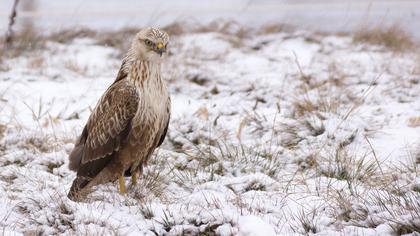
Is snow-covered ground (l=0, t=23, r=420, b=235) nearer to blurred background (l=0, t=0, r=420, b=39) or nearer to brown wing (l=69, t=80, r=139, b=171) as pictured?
brown wing (l=69, t=80, r=139, b=171)

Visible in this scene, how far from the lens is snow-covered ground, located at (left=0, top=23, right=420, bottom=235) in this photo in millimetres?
4004

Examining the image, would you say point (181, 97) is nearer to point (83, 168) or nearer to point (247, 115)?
point (247, 115)

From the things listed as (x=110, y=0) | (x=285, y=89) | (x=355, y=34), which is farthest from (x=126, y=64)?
(x=110, y=0)

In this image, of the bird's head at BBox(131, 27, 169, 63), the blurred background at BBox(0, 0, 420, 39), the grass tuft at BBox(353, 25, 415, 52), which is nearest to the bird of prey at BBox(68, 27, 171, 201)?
the bird's head at BBox(131, 27, 169, 63)

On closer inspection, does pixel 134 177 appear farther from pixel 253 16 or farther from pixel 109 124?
pixel 253 16

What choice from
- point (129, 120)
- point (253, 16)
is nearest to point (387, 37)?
point (253, 16)

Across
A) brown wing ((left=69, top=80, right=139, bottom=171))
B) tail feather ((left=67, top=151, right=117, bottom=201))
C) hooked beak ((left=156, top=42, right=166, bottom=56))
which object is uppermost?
hooked beak ((left=156, top=42, right=166, bottom=56))

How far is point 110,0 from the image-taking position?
1485cm

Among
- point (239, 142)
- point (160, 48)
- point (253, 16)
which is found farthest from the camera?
point (253, 16)

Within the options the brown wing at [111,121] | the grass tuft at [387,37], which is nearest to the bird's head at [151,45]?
the brown wing at [111,121]

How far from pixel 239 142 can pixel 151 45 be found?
1.34m

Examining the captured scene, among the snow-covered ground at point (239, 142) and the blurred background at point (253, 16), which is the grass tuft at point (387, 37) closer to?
the snow-covered ground at point (239, 142)

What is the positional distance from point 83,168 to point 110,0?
10524mm

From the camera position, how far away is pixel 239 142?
5672 millimetres
